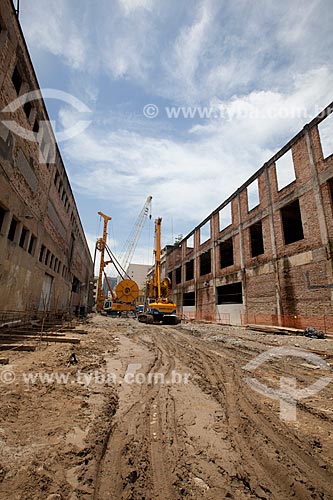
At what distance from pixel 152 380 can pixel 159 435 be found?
7.02ft

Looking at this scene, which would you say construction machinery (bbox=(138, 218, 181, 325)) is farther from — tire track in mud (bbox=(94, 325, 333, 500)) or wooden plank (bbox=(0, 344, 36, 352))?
tire track in mud (bbox=(94, 325, 333, 500))

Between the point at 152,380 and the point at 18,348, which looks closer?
the point at 152,380

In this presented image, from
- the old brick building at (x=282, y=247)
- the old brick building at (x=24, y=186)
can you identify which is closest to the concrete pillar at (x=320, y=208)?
the old brick building at (x=282, y=247)

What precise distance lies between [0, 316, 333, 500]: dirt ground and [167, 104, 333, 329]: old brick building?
33.6 ft

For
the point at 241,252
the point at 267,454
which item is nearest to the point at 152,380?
the point at 267,454

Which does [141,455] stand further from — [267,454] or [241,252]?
[241,252]

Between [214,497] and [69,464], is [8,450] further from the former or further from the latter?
[214,497]

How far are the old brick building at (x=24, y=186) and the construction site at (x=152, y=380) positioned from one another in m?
0.08

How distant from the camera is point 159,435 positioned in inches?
109

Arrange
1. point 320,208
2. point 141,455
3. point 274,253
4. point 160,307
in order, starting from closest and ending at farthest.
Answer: point 141,455, point 320,208, point 274,253, point 160,307

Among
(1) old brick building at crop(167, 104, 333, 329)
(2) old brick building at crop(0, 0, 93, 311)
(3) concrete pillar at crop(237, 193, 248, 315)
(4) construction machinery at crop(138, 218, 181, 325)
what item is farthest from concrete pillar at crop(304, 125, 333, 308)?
(2) old brick building at crop(0, 0, 93, 311)

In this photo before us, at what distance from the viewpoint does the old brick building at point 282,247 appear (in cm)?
1373

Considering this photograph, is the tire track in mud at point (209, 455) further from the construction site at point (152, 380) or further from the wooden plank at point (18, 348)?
the wooden plank at point (18, 348)

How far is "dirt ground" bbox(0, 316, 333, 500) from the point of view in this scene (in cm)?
197
